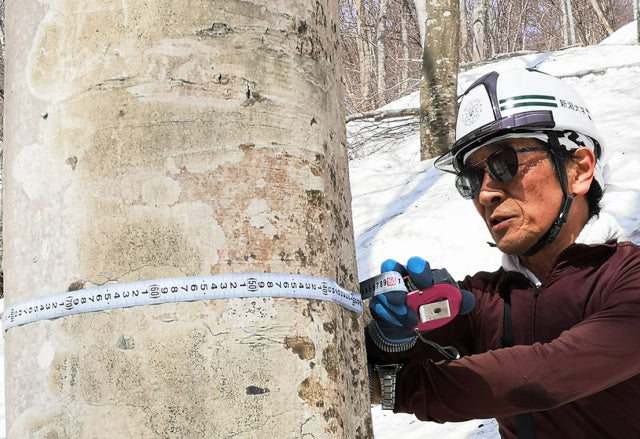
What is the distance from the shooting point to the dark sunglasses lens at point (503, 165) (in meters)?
2.23

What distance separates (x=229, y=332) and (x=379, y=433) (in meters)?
3.67

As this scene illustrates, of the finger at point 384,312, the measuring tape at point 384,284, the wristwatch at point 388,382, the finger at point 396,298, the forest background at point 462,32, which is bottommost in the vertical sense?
the wristwatch at point 388,382

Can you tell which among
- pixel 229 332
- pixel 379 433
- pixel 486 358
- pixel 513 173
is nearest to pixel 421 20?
pixel 379 433

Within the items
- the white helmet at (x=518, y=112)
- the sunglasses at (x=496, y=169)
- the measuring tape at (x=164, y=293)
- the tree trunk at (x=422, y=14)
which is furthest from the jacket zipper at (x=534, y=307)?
the tree trunk at (x=422, y=14)

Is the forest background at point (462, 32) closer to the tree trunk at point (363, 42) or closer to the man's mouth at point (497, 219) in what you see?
the tree trunk at point (363, 42)

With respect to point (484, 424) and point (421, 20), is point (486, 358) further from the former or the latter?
point (421, 20)

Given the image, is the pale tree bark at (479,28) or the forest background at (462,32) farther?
the forest background at (462,32)

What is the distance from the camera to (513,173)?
87.7 inches

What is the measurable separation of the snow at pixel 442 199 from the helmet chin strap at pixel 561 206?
58 cm

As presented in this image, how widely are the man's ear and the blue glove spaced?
3.13 feet

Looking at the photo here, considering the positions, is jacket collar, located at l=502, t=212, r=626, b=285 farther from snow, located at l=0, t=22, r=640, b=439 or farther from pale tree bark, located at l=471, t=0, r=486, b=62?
pale tree bark, located at l=471, t=0, r=486, b=62

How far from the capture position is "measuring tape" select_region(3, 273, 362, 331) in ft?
3.13

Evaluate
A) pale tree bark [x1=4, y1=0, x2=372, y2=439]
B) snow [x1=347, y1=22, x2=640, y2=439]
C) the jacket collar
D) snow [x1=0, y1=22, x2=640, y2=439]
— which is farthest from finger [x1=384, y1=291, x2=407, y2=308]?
snow [x1=0, y1=22, x2=640, y2=439]

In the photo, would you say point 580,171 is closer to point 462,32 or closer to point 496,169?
point 496,169
